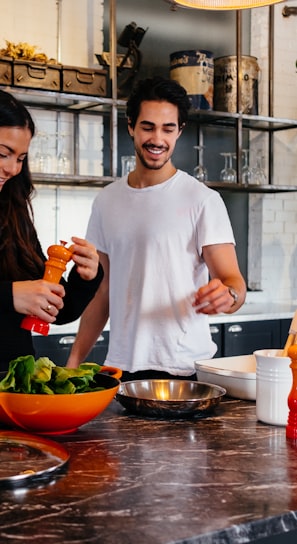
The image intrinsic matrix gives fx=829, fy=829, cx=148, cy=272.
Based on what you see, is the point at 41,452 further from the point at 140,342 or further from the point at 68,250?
the point at 140,342

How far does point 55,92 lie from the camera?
17.0 feet

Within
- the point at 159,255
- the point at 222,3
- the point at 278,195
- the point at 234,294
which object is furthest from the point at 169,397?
the point at 278,195

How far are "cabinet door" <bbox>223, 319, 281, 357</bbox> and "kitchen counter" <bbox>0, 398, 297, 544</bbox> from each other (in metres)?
3.32

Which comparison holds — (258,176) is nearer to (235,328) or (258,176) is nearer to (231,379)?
(235,328)

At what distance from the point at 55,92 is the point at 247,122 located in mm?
1645

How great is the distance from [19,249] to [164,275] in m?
0.66

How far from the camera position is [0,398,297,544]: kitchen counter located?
1.34 metres

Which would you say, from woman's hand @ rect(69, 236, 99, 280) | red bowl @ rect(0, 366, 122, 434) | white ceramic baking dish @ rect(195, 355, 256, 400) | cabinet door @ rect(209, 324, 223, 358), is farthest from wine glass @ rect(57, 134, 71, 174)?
red bowl @ rect(0, 366, 122, 434)

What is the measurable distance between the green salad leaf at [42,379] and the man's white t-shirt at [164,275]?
3.63ft

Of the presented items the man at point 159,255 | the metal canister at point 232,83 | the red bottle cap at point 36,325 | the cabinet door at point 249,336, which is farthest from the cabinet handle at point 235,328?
the red bottle cap at point 36,325

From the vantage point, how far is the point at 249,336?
18.2 feet

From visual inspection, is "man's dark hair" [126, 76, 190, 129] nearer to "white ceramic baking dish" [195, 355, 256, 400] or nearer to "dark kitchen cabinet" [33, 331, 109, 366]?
"white ceramic baking dish" [195, 355, 256, 400]

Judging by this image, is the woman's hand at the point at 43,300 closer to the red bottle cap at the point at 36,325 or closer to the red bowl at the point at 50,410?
the red bottle cap at the point at 36,325

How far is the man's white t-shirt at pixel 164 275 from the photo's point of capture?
3.12 m
